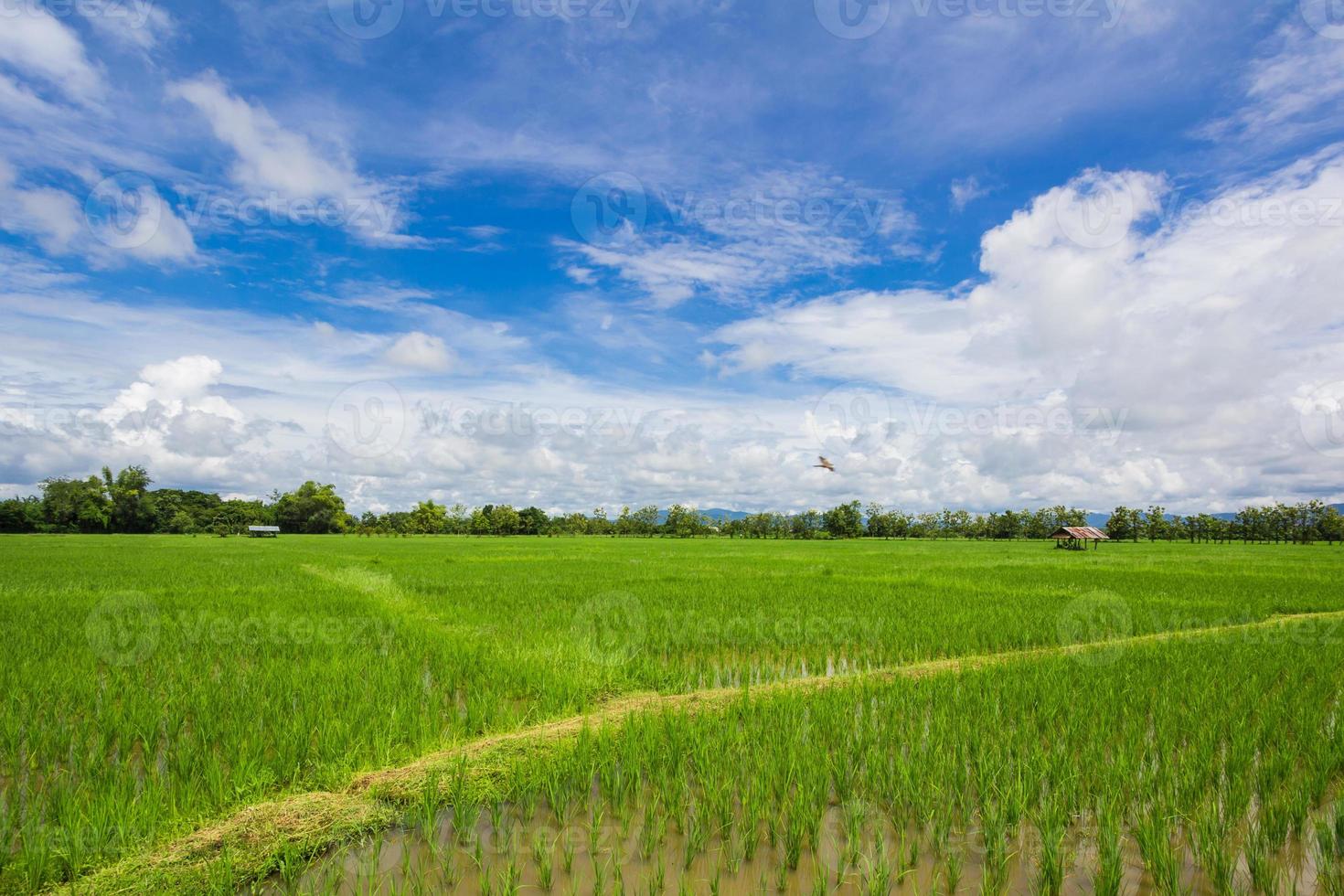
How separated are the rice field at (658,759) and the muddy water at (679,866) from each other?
2 cm

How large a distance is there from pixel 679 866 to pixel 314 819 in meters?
1.92

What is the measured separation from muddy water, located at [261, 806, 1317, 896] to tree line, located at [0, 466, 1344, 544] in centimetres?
8303

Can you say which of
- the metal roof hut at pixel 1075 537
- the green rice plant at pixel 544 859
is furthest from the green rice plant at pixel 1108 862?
the metal roof hut at pixel 1075 537

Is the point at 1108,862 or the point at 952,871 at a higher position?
the point at 1108,862

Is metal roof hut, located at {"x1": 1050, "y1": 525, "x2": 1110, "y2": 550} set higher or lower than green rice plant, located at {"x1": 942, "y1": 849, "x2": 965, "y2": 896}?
lower

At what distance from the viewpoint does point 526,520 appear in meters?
96.3

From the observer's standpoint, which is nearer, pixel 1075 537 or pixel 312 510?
pixel 1075 537

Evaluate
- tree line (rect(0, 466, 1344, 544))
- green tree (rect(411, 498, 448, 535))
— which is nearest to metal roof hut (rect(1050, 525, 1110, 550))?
tree line (rect(0, 466, 1344, 544))

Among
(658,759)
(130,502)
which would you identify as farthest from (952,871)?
(130,502)

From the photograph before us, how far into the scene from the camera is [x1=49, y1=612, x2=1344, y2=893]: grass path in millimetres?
2727

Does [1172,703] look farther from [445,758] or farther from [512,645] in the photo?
[512,645]

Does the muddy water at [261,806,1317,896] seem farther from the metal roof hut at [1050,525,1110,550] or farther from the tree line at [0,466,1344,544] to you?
the tree line at [0,466,1344,544]

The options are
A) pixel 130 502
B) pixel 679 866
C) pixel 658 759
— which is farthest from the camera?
pixel 130 502

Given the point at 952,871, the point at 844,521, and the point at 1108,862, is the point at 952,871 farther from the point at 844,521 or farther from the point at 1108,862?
the point at 844,521
